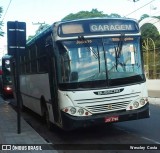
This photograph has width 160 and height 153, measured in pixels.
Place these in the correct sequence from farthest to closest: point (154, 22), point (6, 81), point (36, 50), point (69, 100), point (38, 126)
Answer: point (154, 22), point (6, 81), point (38, 126), point (36, 50), point (69, 100)

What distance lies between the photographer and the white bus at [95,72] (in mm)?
9805

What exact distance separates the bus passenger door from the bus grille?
800 millimetres

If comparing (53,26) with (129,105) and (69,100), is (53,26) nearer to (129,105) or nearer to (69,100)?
(69,100)

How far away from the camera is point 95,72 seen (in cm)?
995

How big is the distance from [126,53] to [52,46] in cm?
186

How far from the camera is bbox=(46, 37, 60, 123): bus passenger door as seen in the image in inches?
402

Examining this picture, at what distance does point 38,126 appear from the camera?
1403 centimetres

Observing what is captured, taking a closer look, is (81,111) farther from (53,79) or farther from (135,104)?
(135,104)

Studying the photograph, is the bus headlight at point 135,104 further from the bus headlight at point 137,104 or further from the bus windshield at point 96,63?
the bus windshield at point 96,63

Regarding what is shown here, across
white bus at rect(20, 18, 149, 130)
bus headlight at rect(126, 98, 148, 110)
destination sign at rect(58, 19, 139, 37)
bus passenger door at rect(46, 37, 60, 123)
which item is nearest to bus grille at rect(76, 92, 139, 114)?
white bus at rect(20, 18, 149, 130)

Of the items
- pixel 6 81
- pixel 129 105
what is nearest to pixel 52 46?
pixel 129 105

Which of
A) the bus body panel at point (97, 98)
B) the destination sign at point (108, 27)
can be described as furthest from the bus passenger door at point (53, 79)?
the destination sign at point (108, 27)

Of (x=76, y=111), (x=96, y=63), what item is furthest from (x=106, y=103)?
(x=96, y=63)

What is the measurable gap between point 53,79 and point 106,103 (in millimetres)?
1485
